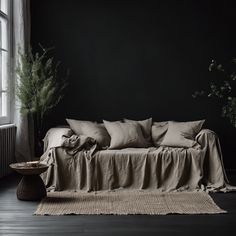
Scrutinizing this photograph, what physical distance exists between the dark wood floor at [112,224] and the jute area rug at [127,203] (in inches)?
5.7

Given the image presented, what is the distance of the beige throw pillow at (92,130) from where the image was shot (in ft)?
19.4

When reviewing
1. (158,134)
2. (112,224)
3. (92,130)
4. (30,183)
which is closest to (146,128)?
(158,134)

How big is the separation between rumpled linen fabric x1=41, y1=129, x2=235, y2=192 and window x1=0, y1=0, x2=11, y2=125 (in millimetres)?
1122

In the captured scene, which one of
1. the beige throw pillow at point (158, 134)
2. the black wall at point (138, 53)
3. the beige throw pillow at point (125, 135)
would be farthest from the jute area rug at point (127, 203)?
the black wall at point (138, 53)

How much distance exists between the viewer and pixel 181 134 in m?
5.89

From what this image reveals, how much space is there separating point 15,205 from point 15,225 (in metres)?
0.73

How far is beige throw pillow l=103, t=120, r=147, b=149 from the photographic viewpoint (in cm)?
585

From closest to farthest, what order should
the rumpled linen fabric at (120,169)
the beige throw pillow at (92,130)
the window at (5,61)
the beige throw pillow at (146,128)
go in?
the rumpled linen fabric at (120,169)
the beige throw pillow at (92,130)
the window at (5,61)
the beige throw pillow at (146,128)

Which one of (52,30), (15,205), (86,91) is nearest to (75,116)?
(86,91)

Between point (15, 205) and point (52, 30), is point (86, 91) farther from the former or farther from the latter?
point (15, 205)

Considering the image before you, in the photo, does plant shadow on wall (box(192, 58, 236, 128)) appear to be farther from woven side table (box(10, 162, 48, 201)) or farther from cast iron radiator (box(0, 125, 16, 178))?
woven side table (box(10, 162, 48, 201))

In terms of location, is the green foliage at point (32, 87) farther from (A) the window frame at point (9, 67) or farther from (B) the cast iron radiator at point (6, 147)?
(B) the cast iron radiator at point (6, 147)

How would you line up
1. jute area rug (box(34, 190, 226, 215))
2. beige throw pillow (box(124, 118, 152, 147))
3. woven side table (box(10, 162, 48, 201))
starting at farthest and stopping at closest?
beige throw pillow (box(124, 118, 152, 147)), woven side table (box(10, 162, 48, 201)), jute area rug (box(34, 190, 226, 215))

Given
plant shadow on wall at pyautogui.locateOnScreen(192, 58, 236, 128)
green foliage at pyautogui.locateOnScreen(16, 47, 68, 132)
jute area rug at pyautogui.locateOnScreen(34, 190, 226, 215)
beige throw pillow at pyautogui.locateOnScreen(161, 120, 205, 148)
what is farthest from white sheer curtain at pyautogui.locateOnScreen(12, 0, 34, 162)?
plant shadow on wall at pyautogui.locateOnScreen(192, 58, 236, 128)
